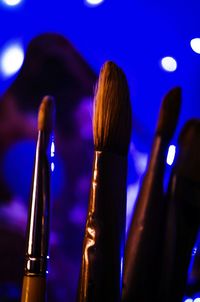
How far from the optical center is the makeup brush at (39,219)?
1.81 feet

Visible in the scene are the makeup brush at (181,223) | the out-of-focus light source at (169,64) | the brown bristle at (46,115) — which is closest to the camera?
the makeup brush at (181,223)

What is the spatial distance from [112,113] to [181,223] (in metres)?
0.14

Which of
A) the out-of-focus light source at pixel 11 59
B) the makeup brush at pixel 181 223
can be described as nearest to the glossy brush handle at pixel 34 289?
the makeup brush at pixel 181 223

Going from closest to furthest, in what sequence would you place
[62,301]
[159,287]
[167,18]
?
[159,287] → [62,301] → [167,18]

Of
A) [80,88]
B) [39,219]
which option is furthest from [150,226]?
[80,88]

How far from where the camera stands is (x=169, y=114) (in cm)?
54

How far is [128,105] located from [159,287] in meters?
0.21

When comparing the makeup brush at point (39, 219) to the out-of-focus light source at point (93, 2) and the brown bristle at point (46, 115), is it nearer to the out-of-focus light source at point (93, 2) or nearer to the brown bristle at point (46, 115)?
the brown bristle at point (46, 115)

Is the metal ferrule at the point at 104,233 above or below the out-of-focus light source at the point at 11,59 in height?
below

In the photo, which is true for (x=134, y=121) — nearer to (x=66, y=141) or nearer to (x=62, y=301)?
(x=66, y=141)

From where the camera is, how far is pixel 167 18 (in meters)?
0.75

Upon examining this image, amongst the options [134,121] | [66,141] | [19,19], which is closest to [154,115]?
[134,121]

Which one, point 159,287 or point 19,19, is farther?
point 19,19

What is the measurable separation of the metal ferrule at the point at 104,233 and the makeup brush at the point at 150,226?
1 cm
